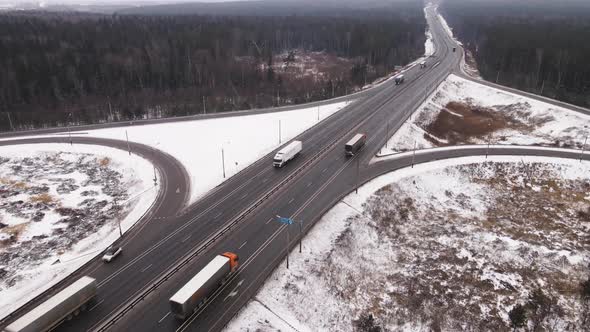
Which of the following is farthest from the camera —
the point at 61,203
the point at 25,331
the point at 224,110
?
the point at 224,110

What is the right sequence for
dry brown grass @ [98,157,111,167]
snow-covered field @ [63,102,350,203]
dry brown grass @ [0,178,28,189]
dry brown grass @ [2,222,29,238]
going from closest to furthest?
dry brown grass @ [2,222,29,238] < dry brown grass @ [0,178,28,189] < snow-covered field @ [63,102,350,203] < dry brown grass @ [98,157,111,167]

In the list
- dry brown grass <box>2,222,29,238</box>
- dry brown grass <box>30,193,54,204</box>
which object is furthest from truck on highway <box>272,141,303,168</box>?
dry brown grass <box>2,222,29,238</box>

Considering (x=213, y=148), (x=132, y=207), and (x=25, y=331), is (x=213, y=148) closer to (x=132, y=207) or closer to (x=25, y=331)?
(x=132, y=207)

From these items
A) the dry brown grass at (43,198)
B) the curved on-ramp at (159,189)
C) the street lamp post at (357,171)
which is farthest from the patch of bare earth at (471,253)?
the dry brown grass at (43,198)

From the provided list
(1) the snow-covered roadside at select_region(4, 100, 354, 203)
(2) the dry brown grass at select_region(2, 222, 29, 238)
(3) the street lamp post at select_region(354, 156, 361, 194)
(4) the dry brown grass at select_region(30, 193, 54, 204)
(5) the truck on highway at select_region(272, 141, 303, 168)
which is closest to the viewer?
(2) the dry brown grass at select_region(2, 222, 29, 238)

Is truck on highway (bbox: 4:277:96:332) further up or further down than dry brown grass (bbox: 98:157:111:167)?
further up

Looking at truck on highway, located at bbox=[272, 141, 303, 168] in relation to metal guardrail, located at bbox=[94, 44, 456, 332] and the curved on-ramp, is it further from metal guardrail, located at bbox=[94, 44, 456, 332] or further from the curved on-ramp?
the curved on-ramp

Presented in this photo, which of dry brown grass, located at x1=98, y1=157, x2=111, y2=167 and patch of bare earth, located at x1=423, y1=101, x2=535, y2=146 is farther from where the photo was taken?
patch of bare earth, located at x1=423, y1=101, x2=535, y2=146

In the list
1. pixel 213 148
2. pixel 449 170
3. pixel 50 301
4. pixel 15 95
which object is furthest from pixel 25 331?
pixel 15 95
